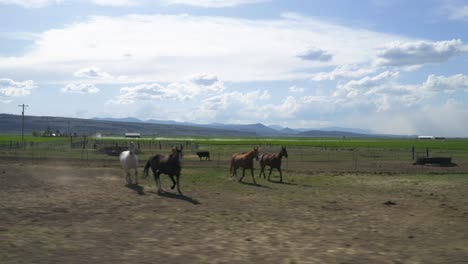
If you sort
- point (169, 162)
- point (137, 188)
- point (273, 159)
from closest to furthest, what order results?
point (169, 162) < point (137, 188) < point (273, 159)

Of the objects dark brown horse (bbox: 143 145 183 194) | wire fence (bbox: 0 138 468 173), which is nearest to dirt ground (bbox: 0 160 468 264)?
dark brown horse (bbox: 143 145 183 194)

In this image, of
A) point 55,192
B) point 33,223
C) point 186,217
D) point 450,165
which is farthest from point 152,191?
point 450,165

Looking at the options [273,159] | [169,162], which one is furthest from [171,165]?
[273,159]

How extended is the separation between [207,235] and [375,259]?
12.9 ft

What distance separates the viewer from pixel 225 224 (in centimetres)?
1280

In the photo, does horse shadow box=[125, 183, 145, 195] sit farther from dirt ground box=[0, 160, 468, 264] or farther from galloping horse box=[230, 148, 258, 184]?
galloping horse box=[230, 148, 258, 184]

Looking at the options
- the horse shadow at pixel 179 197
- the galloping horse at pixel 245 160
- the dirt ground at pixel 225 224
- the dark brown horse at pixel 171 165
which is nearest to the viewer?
the dirt ground at pixel 225 224

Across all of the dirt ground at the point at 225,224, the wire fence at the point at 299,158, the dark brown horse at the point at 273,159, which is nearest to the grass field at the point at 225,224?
the dirt ground at the point at 225,224

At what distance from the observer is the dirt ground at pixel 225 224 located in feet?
31.2

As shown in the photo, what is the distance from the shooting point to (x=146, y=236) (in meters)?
11.1

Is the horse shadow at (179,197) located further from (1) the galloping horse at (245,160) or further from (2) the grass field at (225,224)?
(1) the galloping horse at (245,160)

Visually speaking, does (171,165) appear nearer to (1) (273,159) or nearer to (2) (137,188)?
(2) (137,188)

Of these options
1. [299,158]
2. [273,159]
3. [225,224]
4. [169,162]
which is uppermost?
[169,162]

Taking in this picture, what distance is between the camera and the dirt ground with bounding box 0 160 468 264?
9.52 m
